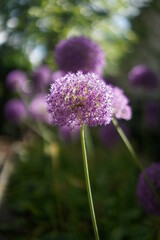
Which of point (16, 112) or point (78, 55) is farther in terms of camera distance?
point (16, 112)

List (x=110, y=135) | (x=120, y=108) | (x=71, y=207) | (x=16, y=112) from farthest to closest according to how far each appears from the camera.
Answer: (x=16, y=112), (x=110, y=135), (x=71, y=207), (x=120, y=108)

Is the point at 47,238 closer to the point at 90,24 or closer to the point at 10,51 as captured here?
the point at 10,51

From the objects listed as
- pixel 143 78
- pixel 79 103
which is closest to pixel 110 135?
pixel 143 78

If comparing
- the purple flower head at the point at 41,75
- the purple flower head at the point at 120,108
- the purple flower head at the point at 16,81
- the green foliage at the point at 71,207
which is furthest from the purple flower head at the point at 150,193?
the purple flower head at the point at 16,81

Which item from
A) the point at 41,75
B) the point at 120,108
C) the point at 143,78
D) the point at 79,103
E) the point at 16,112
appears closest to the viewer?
the point at 79,103

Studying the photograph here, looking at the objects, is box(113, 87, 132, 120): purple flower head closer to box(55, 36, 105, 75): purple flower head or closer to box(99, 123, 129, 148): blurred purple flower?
box(55, 36, 105, 75): purple flower head

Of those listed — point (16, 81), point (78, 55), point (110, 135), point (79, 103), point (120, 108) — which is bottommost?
point (79, 103)

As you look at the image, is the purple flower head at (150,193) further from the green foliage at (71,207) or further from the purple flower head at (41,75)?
the purple flower head at (41,75)

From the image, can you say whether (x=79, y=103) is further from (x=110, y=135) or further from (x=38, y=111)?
(x=38, y=111)
